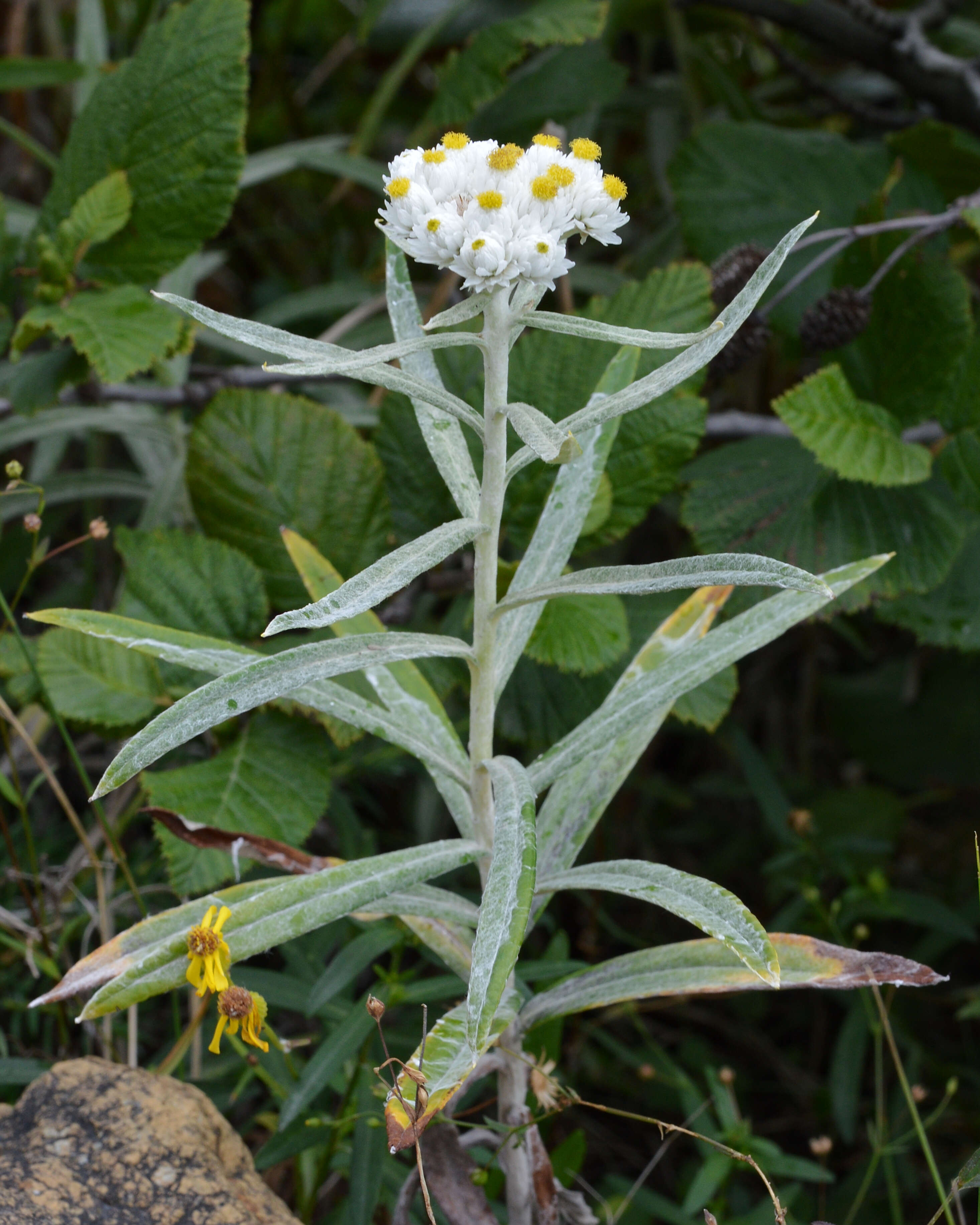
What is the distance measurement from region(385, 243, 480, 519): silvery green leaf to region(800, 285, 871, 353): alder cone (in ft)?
1.72

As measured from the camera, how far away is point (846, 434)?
1.06 m

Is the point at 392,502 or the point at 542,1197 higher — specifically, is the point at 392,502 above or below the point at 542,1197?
above

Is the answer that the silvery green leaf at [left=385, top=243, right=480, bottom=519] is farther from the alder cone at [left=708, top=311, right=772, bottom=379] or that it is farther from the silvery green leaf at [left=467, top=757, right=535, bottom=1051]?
the alder cone at [left=708, top=311, right=772, bottom=379]

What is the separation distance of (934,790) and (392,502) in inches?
46.0

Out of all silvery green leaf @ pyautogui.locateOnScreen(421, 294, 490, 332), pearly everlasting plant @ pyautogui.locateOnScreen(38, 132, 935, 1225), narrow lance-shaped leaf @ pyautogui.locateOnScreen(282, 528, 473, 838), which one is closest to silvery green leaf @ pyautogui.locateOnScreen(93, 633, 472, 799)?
pearly everlasting plant @ pyautogui.locateOnScreen(38, 132, 935, 1225)

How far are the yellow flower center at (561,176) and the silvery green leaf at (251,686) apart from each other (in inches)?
12.4

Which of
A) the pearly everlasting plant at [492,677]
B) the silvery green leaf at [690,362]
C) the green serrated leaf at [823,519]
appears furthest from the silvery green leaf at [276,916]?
the green serrated leaf at [823,519]

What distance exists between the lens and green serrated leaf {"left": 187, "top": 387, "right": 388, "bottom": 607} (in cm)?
110

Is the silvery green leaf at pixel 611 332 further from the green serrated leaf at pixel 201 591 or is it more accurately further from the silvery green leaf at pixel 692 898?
the green serrated leaf at pixel 201 591

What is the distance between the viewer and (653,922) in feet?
5.14

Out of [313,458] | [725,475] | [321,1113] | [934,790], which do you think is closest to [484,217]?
[313,458]

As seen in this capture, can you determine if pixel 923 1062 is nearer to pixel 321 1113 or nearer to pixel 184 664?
pixel 321 1113

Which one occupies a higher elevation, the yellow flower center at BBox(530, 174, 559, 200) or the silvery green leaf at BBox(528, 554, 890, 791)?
the yellow flower center at BBox(530, 174, 559, 200)

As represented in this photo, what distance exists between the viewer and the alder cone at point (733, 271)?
1131 millimetres
